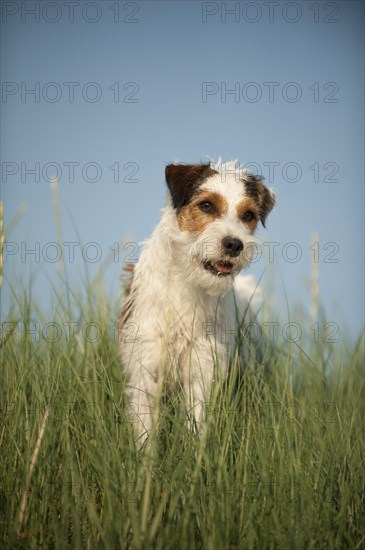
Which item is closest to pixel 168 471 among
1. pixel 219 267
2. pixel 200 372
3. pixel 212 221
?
pixel 200 372

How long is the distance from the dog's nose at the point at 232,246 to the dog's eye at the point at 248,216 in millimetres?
455

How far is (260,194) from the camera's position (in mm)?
5297

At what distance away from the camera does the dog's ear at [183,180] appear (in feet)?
15.9

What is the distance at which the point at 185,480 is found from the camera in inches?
130

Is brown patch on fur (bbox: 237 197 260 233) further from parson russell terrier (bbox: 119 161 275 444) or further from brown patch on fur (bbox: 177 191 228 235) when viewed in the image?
brown patch on fur (bbox: 177 191 228 235)

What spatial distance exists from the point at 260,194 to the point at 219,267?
1113 millimetres

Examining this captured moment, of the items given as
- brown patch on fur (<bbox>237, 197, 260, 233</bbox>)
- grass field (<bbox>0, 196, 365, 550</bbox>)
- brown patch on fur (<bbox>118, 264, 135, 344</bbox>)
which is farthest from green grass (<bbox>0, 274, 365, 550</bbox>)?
brown patch on fur (<bbox>237, 197, 260, 233</bbox>)

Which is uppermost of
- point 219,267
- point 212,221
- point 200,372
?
point 212,221

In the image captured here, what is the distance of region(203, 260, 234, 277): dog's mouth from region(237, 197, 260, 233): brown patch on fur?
0.46 meters

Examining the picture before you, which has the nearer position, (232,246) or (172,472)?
(172,472)

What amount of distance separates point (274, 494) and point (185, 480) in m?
0.56

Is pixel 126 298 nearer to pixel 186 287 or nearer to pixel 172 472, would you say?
pixel 186 287

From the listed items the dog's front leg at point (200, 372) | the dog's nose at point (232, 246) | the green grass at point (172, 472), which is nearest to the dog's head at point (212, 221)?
the dog's nose at point (232, 246)

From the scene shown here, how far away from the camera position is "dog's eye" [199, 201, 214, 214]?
473cm
